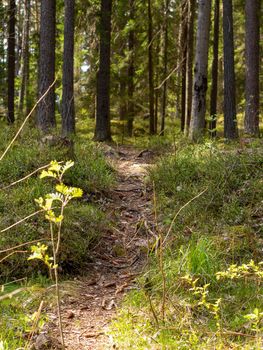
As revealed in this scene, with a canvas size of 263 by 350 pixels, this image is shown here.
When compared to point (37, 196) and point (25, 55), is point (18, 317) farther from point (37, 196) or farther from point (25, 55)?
point (25, 55)

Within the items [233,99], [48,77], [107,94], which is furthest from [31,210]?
[107,94]

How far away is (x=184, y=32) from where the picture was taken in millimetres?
19266

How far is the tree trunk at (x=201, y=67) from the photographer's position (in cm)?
1217

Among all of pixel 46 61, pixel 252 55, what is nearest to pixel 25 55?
pixel 46 61

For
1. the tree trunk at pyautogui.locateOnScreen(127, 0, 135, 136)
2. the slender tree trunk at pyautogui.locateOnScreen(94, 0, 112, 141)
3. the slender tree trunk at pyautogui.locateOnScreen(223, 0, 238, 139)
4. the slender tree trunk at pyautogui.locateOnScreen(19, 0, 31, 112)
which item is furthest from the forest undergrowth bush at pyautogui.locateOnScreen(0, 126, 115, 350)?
the tree trunk at pyautogui.locateOnScreen(127, 0, 135, 136)

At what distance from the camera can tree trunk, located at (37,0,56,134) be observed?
12172 millimetres

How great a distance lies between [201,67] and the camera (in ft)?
40.1

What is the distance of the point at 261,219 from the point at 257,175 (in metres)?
1.18

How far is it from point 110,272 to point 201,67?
26.6 feet

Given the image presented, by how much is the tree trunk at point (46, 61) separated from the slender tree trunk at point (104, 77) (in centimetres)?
325

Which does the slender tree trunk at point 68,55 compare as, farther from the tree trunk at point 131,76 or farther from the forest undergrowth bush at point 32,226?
the tree trunk at point 131,76

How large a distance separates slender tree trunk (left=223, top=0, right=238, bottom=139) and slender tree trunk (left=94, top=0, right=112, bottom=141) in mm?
4294

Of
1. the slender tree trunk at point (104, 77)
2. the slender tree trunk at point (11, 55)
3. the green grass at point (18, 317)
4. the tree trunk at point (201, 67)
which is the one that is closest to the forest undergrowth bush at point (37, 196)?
the green grass at point (18, 317)

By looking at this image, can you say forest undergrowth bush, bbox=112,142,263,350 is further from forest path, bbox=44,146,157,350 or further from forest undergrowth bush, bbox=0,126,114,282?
forest undergrowth bush, bbox=0,126,114,282
